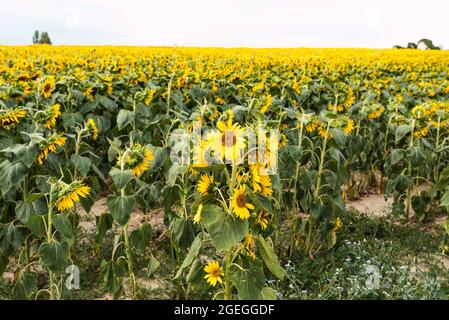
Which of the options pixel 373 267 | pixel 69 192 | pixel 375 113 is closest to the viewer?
pixel 69 192

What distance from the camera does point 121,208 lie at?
3.06 metres

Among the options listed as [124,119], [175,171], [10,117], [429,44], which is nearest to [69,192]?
[175,171]

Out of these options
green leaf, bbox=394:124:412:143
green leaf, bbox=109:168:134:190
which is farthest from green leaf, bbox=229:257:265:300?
green leaf, bbox=394:124:412:143

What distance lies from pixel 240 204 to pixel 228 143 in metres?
0.27

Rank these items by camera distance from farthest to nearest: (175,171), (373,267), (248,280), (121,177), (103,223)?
(373,267) → (103,223) → (175,171) → (121,177) → (248,280)

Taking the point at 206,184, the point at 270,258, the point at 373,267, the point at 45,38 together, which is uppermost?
the point at 45,38

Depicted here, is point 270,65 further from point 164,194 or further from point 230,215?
point 230,215

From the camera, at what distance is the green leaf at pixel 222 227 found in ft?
7.48

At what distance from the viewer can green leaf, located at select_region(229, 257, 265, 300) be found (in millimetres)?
2363

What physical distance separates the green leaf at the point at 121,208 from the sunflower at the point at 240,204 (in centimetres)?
93

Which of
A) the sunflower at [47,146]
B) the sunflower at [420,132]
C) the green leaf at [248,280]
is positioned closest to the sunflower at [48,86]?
the sunflower at [47,146]

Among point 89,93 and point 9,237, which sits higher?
point 89,93

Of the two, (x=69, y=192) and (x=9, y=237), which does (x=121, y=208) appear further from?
(x=9, y=237)

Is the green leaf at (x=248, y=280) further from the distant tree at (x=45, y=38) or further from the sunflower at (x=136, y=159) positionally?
the distant tree at (x=45, y=38)
